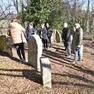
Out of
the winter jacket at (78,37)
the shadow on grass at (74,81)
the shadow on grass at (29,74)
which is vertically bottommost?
the shadow on grass at (74,81)

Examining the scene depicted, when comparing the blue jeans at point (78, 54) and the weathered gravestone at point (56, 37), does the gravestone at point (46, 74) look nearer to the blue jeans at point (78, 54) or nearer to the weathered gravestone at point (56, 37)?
the blue jeans at point (78, 54)

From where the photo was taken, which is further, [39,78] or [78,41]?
[78,41]

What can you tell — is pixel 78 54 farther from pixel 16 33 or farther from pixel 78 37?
pixel 16 33

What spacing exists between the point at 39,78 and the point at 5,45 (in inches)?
166

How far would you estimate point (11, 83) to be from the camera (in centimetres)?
887

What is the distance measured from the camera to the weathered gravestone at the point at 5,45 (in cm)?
1292

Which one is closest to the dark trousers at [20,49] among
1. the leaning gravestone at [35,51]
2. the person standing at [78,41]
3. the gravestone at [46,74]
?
Answer: the leaning gravestone at [35,51]

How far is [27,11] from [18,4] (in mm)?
3656

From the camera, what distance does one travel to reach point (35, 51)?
10.8m

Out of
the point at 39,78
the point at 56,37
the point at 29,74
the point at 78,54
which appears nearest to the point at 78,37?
the point at 78,54

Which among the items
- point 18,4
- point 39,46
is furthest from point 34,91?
point 18,4

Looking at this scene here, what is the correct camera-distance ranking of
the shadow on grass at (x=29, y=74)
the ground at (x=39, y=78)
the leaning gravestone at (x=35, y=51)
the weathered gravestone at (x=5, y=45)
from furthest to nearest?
the weathered gravestone at (x=5, y=45)
the leaning gravestone at (x=35, y=51)
the shadow on grass at (x=29, y=74)
the ground at (x=39, y=78)

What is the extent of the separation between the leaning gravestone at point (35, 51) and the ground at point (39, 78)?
0.22 m

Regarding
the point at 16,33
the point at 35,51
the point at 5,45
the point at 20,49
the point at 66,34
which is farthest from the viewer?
the point at 66,34
